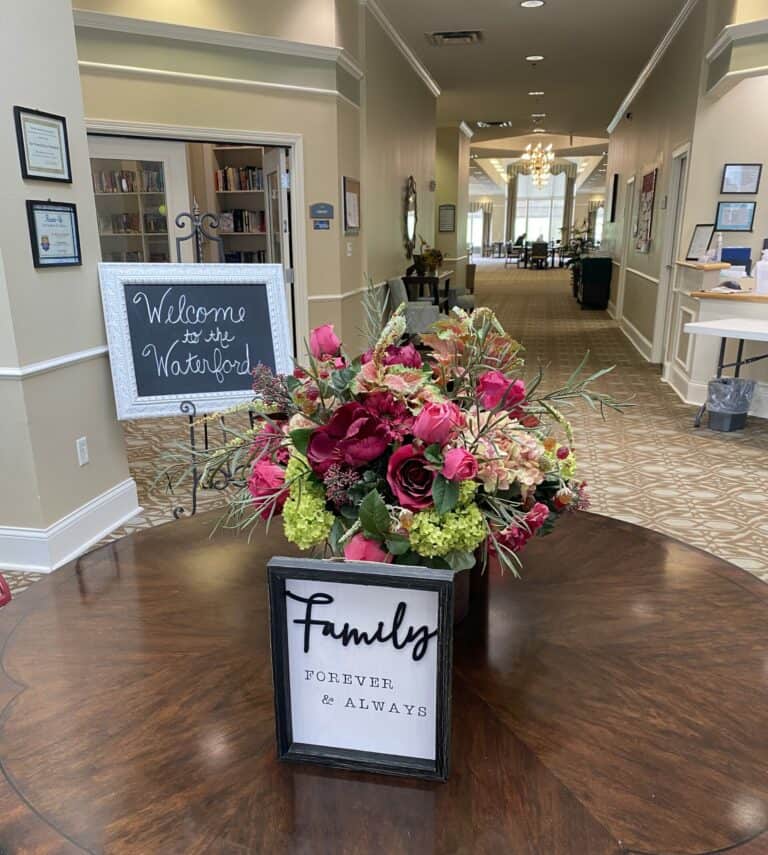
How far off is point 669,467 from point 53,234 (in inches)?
142

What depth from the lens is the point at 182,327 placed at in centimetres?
308

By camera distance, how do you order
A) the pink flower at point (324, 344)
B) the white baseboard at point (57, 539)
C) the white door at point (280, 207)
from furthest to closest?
1. the white door at point (280, 207)
2. the white baseboard at point (57, 539)
3. the pink flower at point (324, 344)

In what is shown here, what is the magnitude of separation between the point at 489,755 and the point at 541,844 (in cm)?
14

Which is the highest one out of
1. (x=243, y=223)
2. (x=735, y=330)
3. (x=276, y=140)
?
(x=276, y=140)

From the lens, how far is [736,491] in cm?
386

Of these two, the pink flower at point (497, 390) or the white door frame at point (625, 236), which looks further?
the white door frame at point (625, 236)

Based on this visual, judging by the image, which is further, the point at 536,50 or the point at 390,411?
the point at 536,50

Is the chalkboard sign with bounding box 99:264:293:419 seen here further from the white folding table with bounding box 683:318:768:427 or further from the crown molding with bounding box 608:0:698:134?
the crown molding with bounding box 608:0:698:134

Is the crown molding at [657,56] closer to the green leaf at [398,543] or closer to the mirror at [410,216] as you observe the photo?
the mirror at [410,216]

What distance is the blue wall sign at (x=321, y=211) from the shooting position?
18.4ft

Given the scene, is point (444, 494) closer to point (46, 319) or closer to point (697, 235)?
point (46, 319)

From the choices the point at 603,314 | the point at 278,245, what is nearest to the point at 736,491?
the point at 278,245

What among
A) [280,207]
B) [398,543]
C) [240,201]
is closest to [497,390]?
[398,543]

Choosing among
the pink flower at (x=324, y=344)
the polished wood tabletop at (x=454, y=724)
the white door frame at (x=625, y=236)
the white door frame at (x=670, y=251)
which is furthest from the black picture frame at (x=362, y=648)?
the white door frame at (x=625, y=236)
